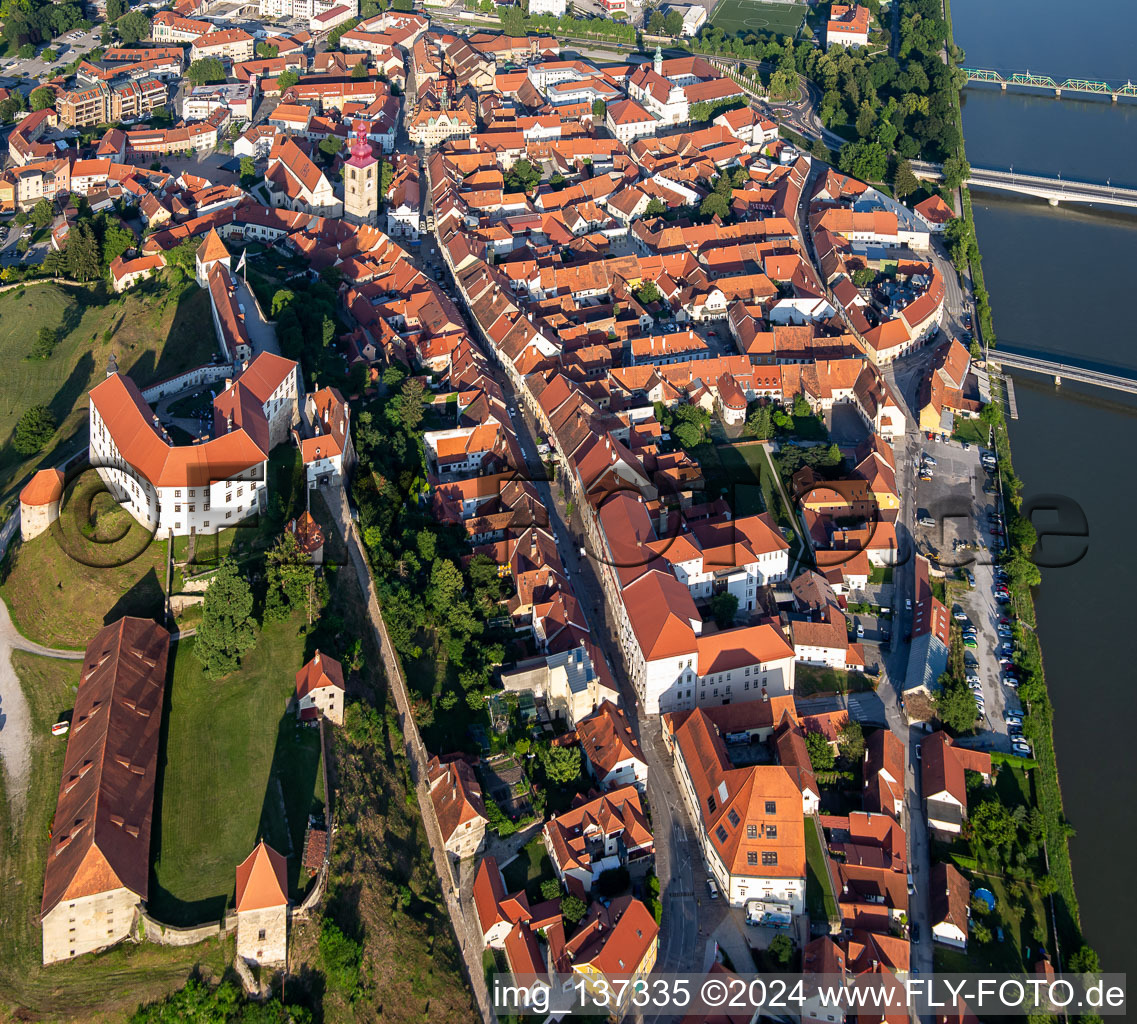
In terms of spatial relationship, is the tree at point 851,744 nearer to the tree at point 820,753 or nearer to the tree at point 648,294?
the tree at point 820,753

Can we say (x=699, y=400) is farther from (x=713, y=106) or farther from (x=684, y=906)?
(x=713, y=106)

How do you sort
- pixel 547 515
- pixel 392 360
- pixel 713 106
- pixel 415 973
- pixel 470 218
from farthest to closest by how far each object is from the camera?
pixel 713 106, pixel 470 218, pixel 392 360, pixel 547 515, pixel 415 973

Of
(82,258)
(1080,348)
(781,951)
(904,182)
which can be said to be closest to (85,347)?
(82,258)

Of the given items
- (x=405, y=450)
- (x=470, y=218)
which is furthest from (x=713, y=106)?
(x=405, y=450)

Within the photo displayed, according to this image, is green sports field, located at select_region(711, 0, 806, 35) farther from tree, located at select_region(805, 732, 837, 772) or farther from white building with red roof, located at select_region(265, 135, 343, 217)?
tree, located at select_region(805, 732, 837, 772)

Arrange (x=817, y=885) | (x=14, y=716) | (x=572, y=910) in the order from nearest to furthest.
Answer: (x=572, y=910) → (x=817, y=885) → (x=14, y=716)

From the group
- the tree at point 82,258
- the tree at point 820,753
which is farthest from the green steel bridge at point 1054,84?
the tree at point 820,753

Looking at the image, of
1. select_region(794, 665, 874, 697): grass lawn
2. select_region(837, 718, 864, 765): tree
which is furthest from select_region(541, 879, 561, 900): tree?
select_region(794, 665, 874, 697): grass lawn

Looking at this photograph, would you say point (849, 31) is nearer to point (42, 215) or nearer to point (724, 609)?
point (42, 215)
